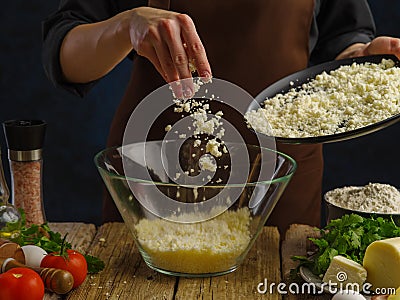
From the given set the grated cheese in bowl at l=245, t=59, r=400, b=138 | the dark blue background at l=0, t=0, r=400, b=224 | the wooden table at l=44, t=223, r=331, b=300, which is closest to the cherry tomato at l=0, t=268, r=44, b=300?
the wooden table at l=44, t=223, r=331, b=300

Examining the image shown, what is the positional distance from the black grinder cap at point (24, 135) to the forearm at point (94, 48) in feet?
0.81

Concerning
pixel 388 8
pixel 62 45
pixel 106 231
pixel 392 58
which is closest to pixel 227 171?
pixel 106 231

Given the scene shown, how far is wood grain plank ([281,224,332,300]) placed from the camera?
1436mm

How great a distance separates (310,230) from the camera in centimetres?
181

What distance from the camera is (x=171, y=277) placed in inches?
60.1

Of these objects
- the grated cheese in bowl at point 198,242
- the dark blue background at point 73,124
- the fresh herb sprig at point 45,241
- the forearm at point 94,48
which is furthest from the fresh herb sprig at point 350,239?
the dark blue background at point 73,124

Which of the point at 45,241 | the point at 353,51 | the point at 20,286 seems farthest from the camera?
the point at 353,51

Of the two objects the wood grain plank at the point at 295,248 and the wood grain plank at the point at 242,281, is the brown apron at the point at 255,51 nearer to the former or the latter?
the wood grain plank at the point at 295,248

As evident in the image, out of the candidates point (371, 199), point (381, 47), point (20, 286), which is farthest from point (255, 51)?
point (20, 286)

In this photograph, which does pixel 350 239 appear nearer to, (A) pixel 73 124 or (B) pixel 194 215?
(B) pixel 194 215

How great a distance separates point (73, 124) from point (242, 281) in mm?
1782

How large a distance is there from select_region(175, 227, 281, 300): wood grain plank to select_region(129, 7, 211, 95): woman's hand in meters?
0.41

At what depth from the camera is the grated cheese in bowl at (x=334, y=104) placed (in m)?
1.53

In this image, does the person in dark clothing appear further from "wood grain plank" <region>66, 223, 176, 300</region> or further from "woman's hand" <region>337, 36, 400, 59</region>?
"wood grain plank" <region>66, 223, 176, 300</region>
